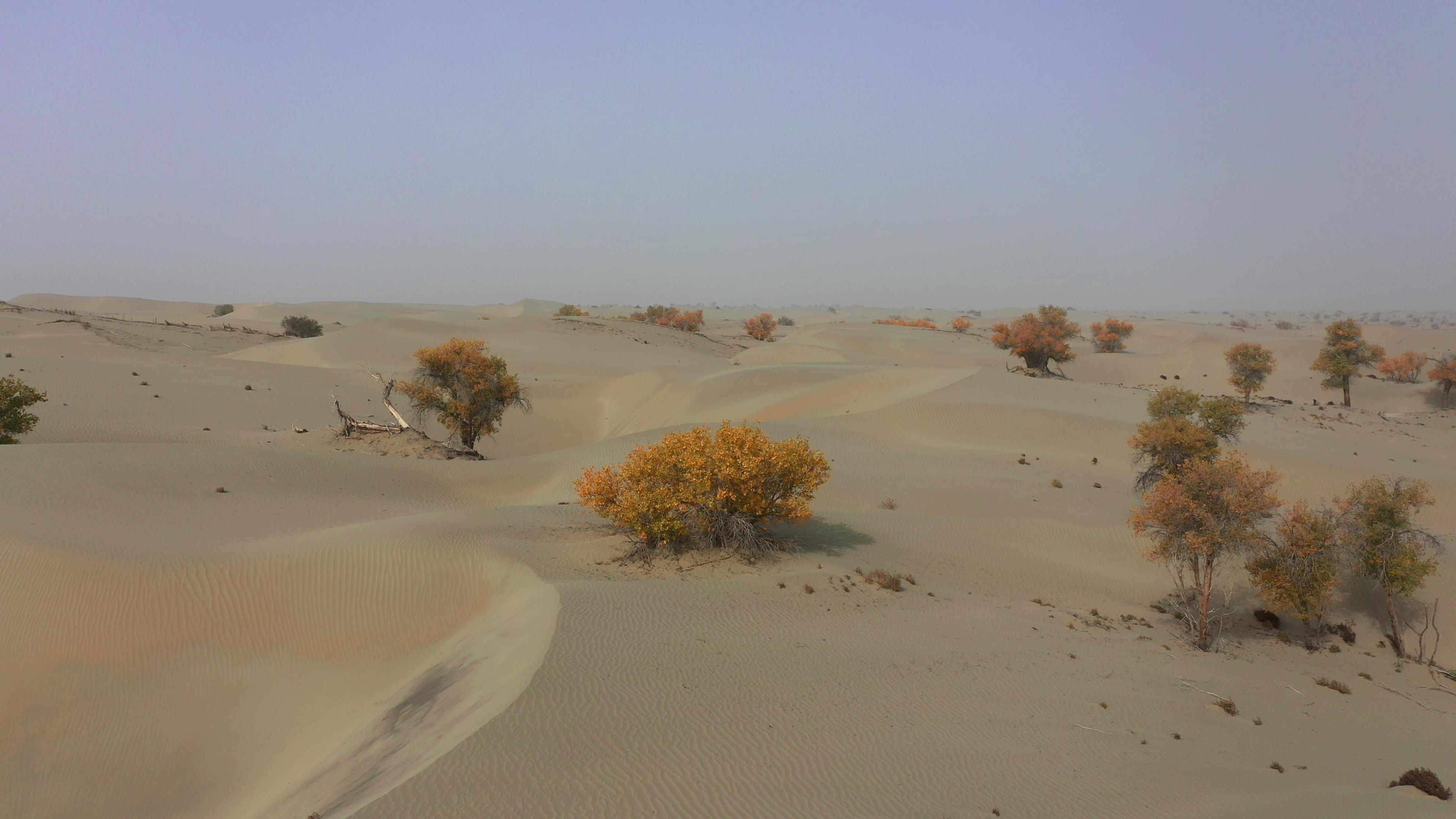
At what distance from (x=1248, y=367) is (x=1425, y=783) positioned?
37.8m

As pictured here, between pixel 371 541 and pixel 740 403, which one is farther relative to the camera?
pixel 740 403

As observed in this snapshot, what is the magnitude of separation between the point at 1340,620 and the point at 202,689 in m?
18.2

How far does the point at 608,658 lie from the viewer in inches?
362

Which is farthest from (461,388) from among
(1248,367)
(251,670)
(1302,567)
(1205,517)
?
(1248,367)

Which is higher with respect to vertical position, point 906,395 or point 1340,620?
point 906,395

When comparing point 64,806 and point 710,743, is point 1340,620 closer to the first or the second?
point 710,743

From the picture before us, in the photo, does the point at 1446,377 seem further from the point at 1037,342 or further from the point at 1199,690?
the point at 1199,690

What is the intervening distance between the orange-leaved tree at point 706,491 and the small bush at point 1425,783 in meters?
8.40

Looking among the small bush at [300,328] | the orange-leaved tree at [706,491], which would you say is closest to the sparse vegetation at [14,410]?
the orange-leaved tree at [706,491]

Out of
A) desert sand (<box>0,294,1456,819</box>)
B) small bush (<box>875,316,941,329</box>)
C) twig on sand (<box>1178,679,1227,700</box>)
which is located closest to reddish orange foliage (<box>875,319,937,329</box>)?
small bush (<box>875,316,941,329</box>)

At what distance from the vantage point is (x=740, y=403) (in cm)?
3647

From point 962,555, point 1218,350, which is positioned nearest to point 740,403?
point 962,555

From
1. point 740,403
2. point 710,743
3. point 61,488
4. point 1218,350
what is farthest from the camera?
point 1218,350

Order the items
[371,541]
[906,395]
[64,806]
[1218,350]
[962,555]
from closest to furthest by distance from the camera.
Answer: [64,806]
[371,541]
[962,555]
[906,395]
[1218,350]
